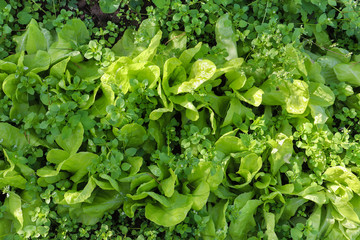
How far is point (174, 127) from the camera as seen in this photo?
2363 mm

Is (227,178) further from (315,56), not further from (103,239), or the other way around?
(315,56)

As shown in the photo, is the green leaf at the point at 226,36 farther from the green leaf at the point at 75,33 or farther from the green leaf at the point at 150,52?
the green leaf at the point at 75,33

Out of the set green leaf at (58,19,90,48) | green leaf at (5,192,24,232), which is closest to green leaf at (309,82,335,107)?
green leaf at (58,19,90,48)

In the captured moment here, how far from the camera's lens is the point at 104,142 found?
212cm

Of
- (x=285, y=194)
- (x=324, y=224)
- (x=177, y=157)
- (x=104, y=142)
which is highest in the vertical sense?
(x=104, y=142)

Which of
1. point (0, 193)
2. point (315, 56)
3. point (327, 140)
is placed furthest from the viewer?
point (315, 56)

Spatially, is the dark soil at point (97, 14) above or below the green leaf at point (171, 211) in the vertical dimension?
above

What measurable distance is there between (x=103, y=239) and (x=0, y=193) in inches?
28.0

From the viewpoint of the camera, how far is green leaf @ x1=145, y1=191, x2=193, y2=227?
2.04 meters

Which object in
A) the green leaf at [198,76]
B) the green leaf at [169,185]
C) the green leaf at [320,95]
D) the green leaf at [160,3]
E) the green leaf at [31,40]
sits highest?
the green leaf at [160,3]

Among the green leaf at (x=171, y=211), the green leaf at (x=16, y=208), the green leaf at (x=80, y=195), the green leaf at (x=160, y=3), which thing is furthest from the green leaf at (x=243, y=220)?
the green leaf at (x=160, y=3)

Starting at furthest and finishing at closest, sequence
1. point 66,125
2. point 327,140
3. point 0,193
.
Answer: point 327,140 < point 0,193 < point 66,125

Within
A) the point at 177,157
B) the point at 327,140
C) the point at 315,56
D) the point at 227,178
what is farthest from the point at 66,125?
the point at 315,56

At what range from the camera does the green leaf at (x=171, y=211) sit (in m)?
2.04
